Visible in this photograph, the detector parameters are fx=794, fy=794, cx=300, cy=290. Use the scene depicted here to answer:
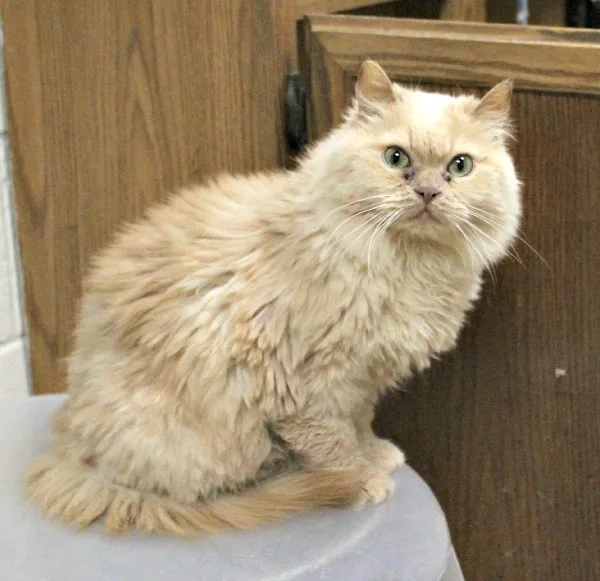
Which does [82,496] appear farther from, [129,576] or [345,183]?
[345,183]

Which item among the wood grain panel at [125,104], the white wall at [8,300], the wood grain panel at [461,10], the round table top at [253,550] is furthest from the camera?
the wood grain panel at [461,10]

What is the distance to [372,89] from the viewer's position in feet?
2.91

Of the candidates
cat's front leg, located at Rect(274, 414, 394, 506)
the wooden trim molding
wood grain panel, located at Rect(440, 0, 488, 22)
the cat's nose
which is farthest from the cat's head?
wood grain panel, located at Rect(440, 0, 488, 22)

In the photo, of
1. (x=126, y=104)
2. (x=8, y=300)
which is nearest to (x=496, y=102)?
(x=126, y=104)

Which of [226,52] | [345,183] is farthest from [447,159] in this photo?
[226,52]

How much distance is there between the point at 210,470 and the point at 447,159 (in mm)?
447

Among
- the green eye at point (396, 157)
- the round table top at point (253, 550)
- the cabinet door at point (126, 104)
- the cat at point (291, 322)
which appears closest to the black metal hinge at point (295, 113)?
the cabinet door at point (126, 104)

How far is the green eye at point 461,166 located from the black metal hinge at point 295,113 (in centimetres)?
30

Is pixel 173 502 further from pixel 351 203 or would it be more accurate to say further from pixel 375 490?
pixel 351 203

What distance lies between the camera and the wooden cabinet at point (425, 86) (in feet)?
3.26

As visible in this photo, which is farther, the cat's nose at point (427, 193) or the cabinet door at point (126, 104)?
the cabinet door at point (126, 104)

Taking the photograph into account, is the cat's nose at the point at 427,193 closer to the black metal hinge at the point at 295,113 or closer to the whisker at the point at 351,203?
the whisker at the point at 351,203

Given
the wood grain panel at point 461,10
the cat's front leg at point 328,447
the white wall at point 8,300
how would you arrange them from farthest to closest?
the wood grain panel at point 461,10
the white wall at point 8,300
the cat's front leg at point 328,447

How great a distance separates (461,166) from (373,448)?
0.40 m
